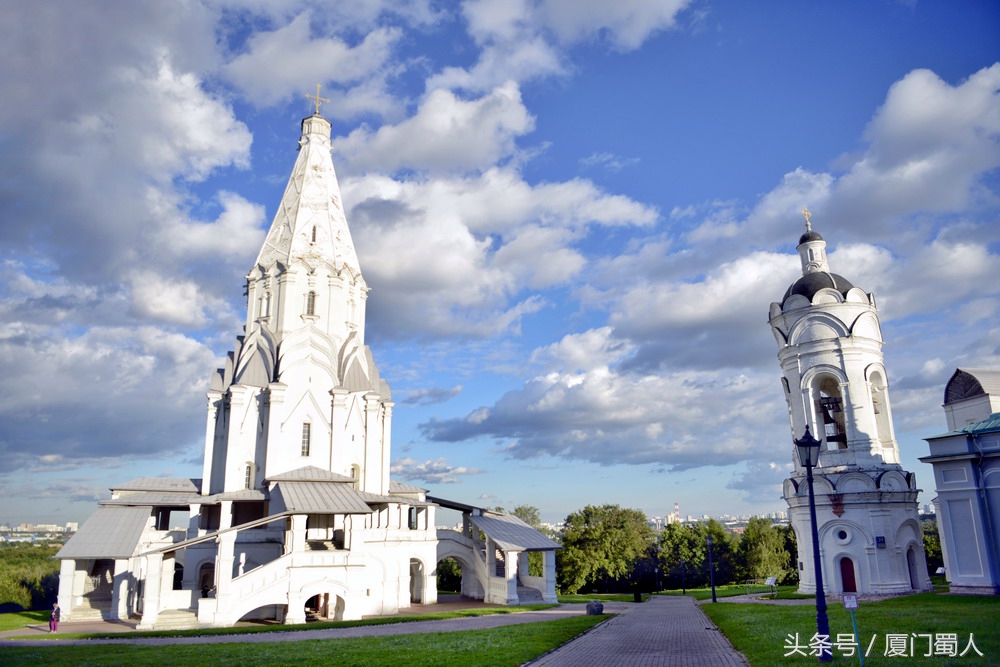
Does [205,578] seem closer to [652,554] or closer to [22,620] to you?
[22,620]

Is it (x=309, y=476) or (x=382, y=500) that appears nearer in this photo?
(x=309, y=476)

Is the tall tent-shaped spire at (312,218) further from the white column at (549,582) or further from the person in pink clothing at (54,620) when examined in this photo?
the white column at (549,582)

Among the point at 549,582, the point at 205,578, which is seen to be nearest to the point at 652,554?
the point at 549,582

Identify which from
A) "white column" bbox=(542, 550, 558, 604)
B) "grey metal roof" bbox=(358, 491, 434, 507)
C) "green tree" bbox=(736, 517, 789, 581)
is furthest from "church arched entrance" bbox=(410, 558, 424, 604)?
"green tree" bbox=(736, 517, 789, 581)

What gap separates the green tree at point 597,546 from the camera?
47562 mm

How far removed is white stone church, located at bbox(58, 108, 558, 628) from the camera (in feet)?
79.8

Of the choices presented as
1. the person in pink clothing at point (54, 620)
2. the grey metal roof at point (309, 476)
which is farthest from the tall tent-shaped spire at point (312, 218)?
the person in pink clothing at point (54, 620)

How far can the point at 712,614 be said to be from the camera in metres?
24.1

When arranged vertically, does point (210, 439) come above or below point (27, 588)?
above

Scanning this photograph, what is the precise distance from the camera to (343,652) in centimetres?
1495

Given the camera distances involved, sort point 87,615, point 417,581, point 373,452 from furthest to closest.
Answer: point 373,452 → point 417,581 → point 87,615

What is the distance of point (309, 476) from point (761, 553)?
4163 centimetres

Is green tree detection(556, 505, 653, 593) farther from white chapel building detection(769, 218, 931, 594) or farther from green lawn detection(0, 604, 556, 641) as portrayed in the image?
green lawn detection(0, 604, 556, 641)

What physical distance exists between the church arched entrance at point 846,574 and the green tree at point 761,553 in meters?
27.2
